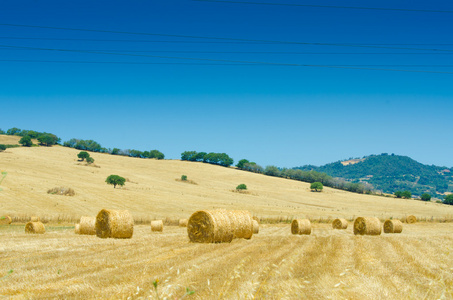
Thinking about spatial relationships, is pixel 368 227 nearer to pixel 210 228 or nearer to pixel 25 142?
pixel 210 228

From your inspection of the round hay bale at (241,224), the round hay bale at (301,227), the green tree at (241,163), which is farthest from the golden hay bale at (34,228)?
the green tree at (241,163)

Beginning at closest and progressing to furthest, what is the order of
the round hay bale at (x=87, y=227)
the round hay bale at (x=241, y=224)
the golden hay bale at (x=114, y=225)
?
the round hay bale at (x=241, y=224) → the golden hay bale at (x=114, y=225) → the round hay bale at (x=87, y=227)

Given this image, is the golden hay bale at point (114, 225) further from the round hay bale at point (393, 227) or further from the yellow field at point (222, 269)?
the round hay bale at point (393, 227)

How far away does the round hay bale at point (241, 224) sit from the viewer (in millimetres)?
16727

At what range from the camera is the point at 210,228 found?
15.5 meters

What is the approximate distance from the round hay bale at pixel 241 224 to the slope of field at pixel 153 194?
60.4 feet

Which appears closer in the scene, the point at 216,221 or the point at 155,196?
the point at 216,221

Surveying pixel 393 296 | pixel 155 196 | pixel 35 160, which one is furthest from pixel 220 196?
pixel 393 296

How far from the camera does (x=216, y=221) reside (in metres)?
15.6

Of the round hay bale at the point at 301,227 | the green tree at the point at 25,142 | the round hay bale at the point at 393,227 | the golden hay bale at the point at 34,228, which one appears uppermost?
the green tree at the point at 25,142

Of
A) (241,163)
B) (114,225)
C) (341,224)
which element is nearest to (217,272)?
(114,225)

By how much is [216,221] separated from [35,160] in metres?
69.4

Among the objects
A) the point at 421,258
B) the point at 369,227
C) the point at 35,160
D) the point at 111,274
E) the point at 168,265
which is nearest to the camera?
the point at 111,274

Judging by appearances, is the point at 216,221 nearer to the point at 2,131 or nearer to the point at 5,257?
the point at 5,257
